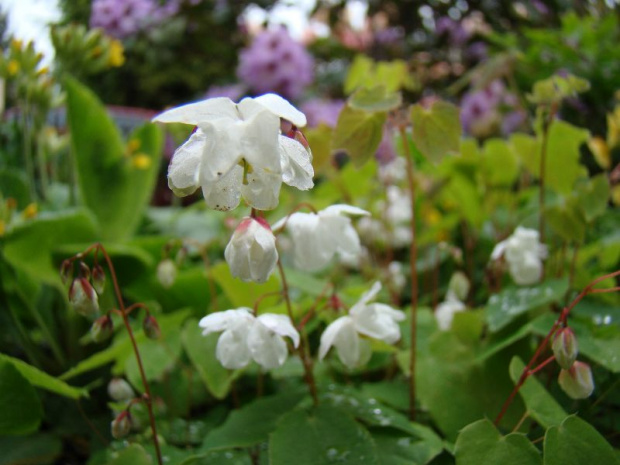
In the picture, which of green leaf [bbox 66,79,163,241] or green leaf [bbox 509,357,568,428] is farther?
green leaf [bbox 66,79,163,241]

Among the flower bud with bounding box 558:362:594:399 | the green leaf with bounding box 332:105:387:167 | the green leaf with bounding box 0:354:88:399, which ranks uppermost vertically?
the green leaf with bounding box 332:105:387:167

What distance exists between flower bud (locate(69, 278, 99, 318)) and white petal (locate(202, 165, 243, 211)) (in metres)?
0.19

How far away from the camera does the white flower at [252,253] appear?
0.42 meters

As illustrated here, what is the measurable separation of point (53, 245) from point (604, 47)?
1.30 meters

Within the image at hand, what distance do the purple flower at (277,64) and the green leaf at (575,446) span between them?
195 cm

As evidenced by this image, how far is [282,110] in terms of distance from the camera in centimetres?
37

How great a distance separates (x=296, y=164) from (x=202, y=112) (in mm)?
75

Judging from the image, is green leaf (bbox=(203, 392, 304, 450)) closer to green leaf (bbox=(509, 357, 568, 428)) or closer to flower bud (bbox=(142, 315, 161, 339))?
flower bud (bbox=(142, 315, 161, 339))

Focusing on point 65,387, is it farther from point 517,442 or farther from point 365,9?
point 365,9

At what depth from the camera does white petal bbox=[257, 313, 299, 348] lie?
515 mm

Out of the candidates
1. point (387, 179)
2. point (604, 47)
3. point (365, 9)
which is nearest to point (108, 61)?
point (387, 179)

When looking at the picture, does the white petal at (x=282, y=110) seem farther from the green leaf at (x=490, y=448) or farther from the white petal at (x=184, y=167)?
the green leaf at (x=490, y=448)

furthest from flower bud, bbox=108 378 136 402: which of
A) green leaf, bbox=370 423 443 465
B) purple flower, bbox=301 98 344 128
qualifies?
purple flower, bbox=301 98 344 128

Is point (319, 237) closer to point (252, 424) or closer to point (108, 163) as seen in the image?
point (252, 424)
